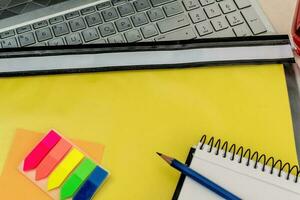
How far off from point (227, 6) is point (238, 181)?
29cm

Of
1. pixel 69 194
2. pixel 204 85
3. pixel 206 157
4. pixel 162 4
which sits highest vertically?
pixel 162 4

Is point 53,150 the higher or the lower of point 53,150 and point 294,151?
the lower

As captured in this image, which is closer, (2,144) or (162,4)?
(2,144)

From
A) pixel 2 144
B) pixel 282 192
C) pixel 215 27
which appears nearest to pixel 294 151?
pixel 282 192

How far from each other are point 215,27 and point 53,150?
300mm

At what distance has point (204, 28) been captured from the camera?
2.11ft

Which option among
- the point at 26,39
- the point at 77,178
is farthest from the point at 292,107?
the point at 26,39

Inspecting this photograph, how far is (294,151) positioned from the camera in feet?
1.77

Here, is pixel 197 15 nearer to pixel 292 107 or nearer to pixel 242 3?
pixel 242 3

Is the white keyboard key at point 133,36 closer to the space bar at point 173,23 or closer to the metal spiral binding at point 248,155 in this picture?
the space bar at point 173,23

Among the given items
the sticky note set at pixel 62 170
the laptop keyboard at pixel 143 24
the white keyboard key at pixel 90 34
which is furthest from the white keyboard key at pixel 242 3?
the sticky note set at pixel 62 170

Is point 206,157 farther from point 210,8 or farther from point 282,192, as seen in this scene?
point 210,8

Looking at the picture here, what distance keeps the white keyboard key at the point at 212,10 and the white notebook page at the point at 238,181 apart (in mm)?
237

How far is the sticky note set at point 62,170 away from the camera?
53cm
